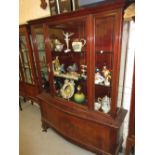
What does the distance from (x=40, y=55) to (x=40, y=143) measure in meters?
1.36

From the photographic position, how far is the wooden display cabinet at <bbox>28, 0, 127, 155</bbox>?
4.29ft

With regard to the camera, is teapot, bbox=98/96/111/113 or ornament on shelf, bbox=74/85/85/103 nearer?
teapot, bbox=98/96/111/113

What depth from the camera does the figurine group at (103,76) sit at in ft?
4.82

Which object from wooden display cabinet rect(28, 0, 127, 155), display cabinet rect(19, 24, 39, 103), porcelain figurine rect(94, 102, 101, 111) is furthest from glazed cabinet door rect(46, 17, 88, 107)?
display cabinet rect(19, 24, 39, 103)

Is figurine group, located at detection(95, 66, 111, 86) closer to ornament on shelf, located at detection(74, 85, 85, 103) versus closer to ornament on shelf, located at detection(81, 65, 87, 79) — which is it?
ornament on shelf, located at detection(81, 65, 87, 79)

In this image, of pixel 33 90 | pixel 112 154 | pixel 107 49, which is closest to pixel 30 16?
pixel 33 90

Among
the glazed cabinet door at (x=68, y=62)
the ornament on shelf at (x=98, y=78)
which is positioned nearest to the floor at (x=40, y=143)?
the glazed cabinet door at (x=68, y=62)

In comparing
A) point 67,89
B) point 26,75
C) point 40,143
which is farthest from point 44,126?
point 26,75

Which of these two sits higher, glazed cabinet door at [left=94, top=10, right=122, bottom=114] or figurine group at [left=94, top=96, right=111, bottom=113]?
glazed cabinet door at [left=94, top=10, right=122, bottom=114]

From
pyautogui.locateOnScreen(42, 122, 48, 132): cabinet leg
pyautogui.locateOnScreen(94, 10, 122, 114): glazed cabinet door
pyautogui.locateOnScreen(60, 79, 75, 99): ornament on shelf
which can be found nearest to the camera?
pyautogui.locateOnScreen(94, 10, 122, 114): glazed cabinet door

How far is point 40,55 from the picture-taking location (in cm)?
209

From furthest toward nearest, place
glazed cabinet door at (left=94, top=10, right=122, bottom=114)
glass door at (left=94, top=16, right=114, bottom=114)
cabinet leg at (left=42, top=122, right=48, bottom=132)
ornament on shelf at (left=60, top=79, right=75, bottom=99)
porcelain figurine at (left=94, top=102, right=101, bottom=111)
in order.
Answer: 1. cabinet leg at (left=42, top=122, right=48, bottom=132)
2. ornament on shelf at (left=60, top=79, right=75, bottom=99)
3. porcelain figurine at (left=94, top=102, right=101, bottom=111)
4. glass door at (left=94, top=16, right=114, bottom=114)
5. glazed cabinet door at (left=94, top=10, right=122, bottom=114)

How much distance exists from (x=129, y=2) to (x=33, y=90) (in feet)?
7.36
